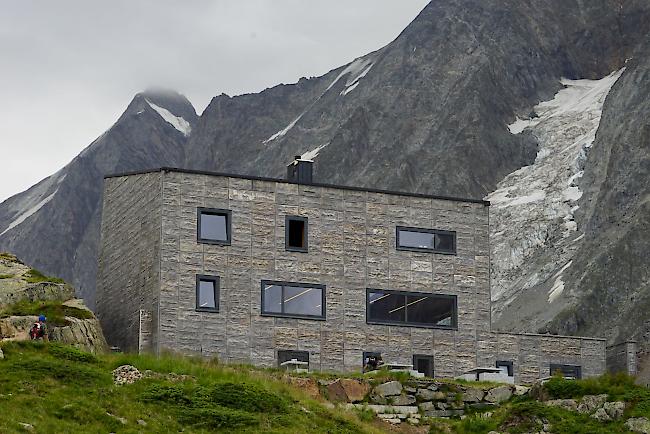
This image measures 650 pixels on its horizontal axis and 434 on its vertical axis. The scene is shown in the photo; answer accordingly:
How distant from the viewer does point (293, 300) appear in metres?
45.1

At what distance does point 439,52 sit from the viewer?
180 metres

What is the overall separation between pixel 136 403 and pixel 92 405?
1604 millimetres

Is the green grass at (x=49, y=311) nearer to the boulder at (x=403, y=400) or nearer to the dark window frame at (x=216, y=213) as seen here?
the dark window frame at (x=216, y=213)

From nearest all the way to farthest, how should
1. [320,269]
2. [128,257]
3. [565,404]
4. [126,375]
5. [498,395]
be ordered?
[126,375] < [565,404] < [498,395] < [320,269] < [128,257]

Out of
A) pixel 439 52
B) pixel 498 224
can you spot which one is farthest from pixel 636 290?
pixel 439 52

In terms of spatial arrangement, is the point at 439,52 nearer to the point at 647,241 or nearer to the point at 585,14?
the point at 585,14

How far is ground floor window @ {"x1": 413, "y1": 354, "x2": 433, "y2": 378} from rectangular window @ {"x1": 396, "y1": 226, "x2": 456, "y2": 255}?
4377 mm

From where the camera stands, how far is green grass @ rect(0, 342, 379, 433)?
29000 millimetres

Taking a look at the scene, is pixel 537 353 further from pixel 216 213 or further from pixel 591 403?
pixel 216 213

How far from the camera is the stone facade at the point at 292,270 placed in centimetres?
4375

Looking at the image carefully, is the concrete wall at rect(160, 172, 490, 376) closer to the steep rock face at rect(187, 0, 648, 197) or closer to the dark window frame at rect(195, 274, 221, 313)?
the dark window frame at rect(195, 274, 221, 313)

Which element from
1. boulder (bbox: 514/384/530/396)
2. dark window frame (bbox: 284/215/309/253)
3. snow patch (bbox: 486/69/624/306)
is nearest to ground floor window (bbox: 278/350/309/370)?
dark window frame (bbox: 284/215/309/253)

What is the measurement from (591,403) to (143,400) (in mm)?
14228

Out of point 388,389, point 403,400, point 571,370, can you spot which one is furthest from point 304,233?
point 571,370
